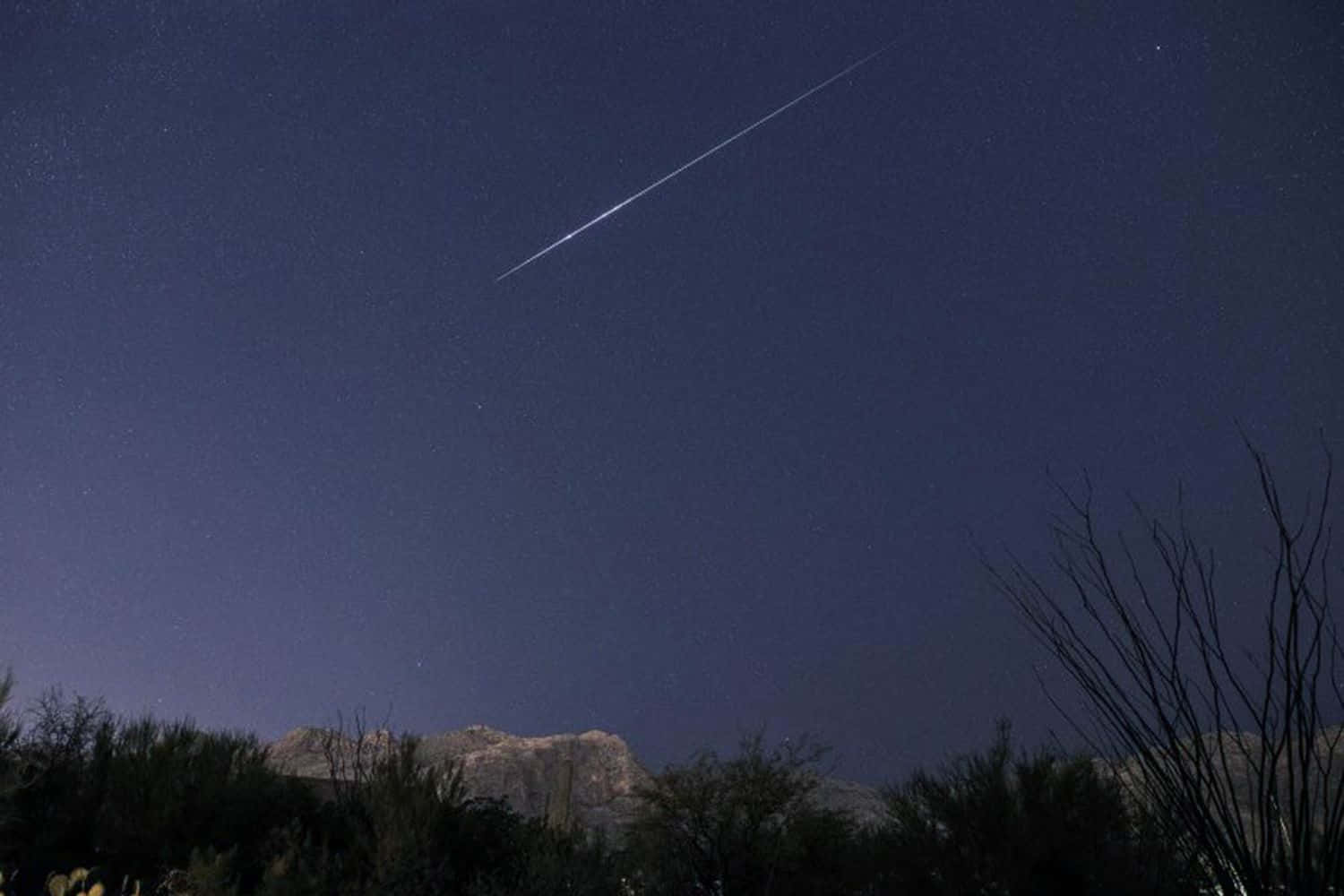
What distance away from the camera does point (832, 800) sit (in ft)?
131

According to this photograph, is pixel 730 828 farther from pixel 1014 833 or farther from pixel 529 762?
pixel 529 762

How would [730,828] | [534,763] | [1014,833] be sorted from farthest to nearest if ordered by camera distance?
[534,763] < [730,828] < [1014,833]

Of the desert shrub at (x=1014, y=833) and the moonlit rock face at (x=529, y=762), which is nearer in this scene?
the desert shrub at (x=1014, y=833)

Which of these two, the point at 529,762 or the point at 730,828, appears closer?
the point at 730,828

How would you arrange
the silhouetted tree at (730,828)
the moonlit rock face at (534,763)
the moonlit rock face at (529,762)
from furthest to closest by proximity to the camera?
the moonlit rock face at (529,762), the moonlit rock face at (534,763), the silhouetted tree at (730,828)

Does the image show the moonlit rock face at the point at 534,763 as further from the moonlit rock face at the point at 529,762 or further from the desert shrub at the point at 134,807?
the desert shrub at the point at 134,807

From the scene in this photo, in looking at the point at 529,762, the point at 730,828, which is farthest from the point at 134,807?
the point at 529,762

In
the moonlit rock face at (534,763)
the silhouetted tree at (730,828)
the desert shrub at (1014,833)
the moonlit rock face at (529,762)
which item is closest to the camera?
the desert shrub at (1014,833)

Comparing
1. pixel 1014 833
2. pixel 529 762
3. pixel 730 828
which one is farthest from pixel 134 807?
pixel 529 762

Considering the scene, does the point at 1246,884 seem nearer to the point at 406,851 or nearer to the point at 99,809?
the point at 406,851

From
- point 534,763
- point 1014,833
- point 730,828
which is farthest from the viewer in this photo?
point 534,763

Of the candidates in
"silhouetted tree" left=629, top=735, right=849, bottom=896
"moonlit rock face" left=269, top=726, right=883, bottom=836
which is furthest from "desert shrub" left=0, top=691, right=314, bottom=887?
"moonlit rock face" left=269, top=726, right=883, bottom=836

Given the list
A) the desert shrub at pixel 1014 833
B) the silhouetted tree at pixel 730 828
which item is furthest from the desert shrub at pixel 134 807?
the desert shrub at pixel 1014 833

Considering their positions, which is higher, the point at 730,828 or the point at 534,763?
the point at 534,763
